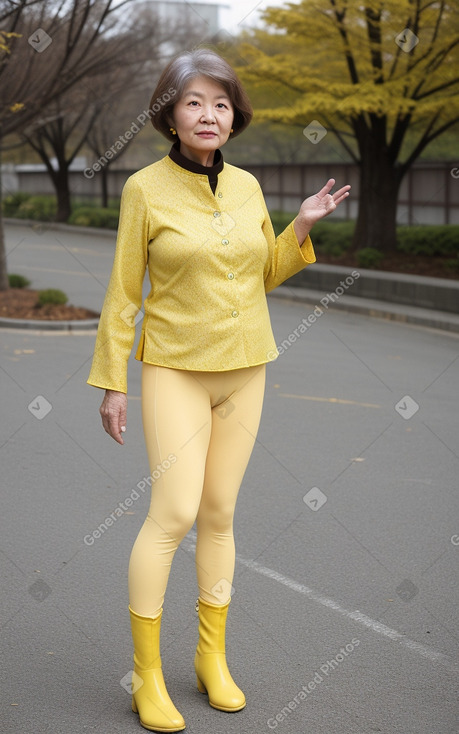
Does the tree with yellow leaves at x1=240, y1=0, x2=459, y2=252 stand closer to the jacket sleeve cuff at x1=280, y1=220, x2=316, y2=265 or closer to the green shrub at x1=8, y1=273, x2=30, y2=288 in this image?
the green shrub at x1=8, y1=273, x2=30, y2=288

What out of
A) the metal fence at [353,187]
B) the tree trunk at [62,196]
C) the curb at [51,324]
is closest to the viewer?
the curb at [51,324]

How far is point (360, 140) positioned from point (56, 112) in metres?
6.78

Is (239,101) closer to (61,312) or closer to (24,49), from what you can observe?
(61,312)

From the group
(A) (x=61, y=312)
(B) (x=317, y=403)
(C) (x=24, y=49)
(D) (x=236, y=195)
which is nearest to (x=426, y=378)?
(B) (x=317, y=403)

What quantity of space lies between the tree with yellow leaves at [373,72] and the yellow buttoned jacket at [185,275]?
14.3 meters

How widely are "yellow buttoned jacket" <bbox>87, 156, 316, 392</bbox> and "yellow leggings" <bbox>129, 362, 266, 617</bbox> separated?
0.09m

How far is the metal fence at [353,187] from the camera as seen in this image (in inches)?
1011

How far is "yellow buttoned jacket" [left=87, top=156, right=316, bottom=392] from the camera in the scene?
10.8ft

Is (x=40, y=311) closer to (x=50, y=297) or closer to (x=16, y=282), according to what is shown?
(x=50, y=297)

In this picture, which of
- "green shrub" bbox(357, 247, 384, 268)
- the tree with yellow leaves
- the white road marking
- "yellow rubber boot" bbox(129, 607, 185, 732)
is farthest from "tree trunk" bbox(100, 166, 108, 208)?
"yellow rubber boot" bbox(129, 607, 185, 732)

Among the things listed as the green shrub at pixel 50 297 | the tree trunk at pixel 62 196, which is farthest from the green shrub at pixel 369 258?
the tree trunk at pixel 62 196

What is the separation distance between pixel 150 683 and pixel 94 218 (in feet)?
108

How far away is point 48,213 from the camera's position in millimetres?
39656

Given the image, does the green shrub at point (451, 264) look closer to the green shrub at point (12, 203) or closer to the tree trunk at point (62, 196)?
the tree trunk at point (62, 196)
